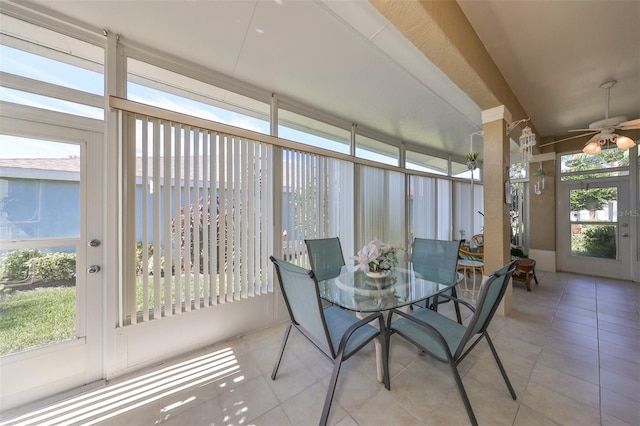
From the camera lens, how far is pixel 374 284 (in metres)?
2.02

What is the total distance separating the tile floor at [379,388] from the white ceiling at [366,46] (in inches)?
105

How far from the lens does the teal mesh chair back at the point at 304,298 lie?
50.4 inches

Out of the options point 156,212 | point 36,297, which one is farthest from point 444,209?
point 36,297

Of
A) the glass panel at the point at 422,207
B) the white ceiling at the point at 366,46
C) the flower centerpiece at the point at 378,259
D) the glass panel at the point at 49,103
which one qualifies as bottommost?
the flower centerpiece at the point at 378,259

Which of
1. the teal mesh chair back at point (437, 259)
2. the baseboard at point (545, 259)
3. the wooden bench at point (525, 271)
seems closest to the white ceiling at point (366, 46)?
the teal mesh chair back at point (437, 259)

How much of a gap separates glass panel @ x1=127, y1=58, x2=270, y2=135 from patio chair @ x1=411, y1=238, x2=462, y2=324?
227 centimetres

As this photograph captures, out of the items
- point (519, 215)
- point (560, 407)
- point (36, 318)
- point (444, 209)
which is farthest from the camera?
point (519, 215)

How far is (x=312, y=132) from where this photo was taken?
3049 millimetres

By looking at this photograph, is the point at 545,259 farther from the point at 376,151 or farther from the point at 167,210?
the point at 167,210

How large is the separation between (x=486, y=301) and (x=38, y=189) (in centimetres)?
306

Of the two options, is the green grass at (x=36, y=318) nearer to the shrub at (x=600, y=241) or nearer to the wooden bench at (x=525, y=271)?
the wooden bench at (x=525, y=271)

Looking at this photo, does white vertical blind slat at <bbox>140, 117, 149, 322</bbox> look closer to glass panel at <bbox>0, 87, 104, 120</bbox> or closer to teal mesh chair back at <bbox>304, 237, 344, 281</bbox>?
glass panel at <bbox>0, 87, 104, 120</bbox>

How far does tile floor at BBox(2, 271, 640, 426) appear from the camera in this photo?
1395mm

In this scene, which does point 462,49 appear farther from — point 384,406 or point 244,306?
point 244,306
